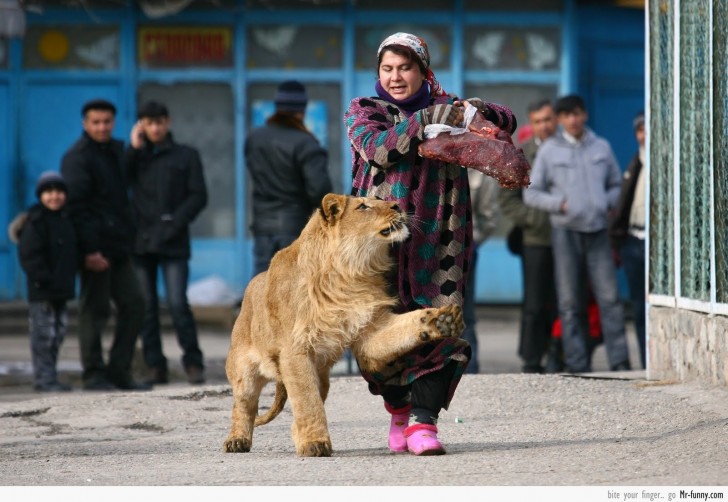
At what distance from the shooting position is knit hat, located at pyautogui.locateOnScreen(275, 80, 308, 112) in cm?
1127

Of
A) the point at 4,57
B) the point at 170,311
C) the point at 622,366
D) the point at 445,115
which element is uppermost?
the point at 4,57

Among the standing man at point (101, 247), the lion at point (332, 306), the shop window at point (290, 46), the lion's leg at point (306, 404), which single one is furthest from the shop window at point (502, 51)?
the lion's leg at point (306, 404)

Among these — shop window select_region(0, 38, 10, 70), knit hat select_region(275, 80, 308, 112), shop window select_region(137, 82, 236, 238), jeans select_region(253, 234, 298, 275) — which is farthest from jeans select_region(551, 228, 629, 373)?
shop window select_region(0, 38, 10, 70)

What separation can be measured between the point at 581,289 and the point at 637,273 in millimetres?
489

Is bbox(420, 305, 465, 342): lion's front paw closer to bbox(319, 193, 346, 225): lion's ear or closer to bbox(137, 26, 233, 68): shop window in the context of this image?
bbox(319, 193, 346, 225): lion's ear

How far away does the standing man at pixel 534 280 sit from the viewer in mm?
11711

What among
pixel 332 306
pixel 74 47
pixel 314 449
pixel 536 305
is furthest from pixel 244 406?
pixel 74 47

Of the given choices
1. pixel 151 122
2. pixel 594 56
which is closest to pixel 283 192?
pixel 151 122

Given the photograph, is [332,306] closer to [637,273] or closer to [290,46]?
[637,273]

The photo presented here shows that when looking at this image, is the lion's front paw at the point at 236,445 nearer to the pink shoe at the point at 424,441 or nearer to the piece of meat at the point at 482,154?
the pink shoe at the point at 424,441

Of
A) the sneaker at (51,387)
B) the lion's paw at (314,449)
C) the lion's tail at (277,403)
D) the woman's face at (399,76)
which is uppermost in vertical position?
the woman's face at (399,76)

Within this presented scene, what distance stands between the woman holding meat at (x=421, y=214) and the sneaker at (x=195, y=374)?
16.9 ft

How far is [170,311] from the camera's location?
456 inches

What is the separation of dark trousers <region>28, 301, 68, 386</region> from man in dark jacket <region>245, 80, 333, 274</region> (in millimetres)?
1522
